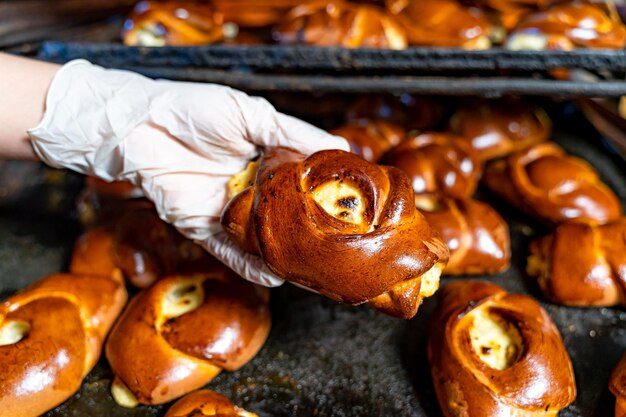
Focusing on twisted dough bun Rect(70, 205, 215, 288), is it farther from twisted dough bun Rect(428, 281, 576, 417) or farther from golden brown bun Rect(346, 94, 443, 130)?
golden brown bun Rect(346, 94, 443, 130)

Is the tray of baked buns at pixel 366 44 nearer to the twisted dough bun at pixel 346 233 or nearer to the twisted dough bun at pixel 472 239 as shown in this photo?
the twisted dough bun at pixel 472 239

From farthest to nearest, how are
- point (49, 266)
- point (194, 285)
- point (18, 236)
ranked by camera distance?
point (18, 236), point (49, 266), point (194, 285)

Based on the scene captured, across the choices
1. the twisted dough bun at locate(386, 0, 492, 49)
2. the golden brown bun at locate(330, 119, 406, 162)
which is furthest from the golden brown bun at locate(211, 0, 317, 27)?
the golden brown bun at locate(330, 119, 406, 162)

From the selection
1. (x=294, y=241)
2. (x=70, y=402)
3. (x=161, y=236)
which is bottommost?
(x=70, y=402)

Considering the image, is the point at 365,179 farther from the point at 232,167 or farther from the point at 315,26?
the point at 315,26

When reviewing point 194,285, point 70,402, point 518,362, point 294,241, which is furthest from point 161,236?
point 518,362

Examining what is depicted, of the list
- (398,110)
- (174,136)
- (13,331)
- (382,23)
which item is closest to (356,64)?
(382,23)

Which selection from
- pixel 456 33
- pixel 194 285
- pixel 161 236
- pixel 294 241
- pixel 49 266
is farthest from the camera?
pixel 456 33
